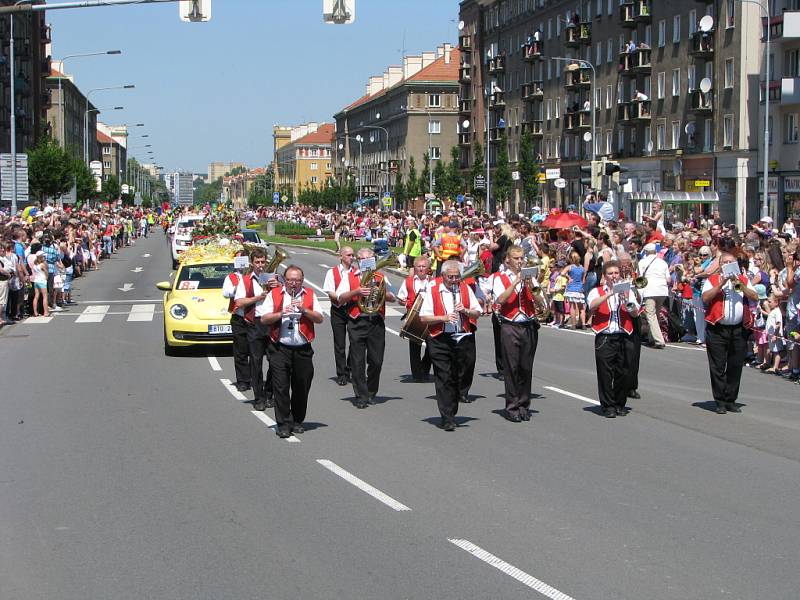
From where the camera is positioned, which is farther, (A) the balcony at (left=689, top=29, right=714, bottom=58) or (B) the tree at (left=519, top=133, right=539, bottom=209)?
(B) the tree at (left=519, top=133, right=539, bottom=209)

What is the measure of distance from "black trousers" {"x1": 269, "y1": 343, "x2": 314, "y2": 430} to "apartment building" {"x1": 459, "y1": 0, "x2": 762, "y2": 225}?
2523cm

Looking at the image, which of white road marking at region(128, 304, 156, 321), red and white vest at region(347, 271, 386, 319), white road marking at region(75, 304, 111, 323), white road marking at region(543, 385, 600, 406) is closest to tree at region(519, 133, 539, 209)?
white road marking at region(128, 304, 156, 321)

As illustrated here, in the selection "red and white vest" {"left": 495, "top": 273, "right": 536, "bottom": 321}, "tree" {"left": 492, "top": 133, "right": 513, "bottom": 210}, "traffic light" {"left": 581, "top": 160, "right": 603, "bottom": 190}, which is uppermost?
"tree" {"left": 492, "top": 133, "right": 513, "bottom": 210}

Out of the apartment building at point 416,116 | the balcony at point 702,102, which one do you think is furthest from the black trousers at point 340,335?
the apartment building at point 416,116

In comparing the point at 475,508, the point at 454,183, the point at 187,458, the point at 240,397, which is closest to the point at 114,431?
the point at 187,458

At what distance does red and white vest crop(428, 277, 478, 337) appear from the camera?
487 inches

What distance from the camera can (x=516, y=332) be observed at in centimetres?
1305

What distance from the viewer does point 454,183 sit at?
311 ft

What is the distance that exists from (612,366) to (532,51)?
238ft

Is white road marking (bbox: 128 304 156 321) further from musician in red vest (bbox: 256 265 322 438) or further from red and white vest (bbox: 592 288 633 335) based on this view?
musician in red vest (bbox: 256 265 322 438)

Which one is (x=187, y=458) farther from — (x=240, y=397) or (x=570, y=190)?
(x=570, y=190)

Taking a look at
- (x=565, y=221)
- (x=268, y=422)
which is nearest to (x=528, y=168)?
(x=565, y=221)

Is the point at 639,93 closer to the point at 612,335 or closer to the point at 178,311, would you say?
the point at 178,311

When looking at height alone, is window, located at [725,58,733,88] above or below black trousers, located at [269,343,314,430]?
above
